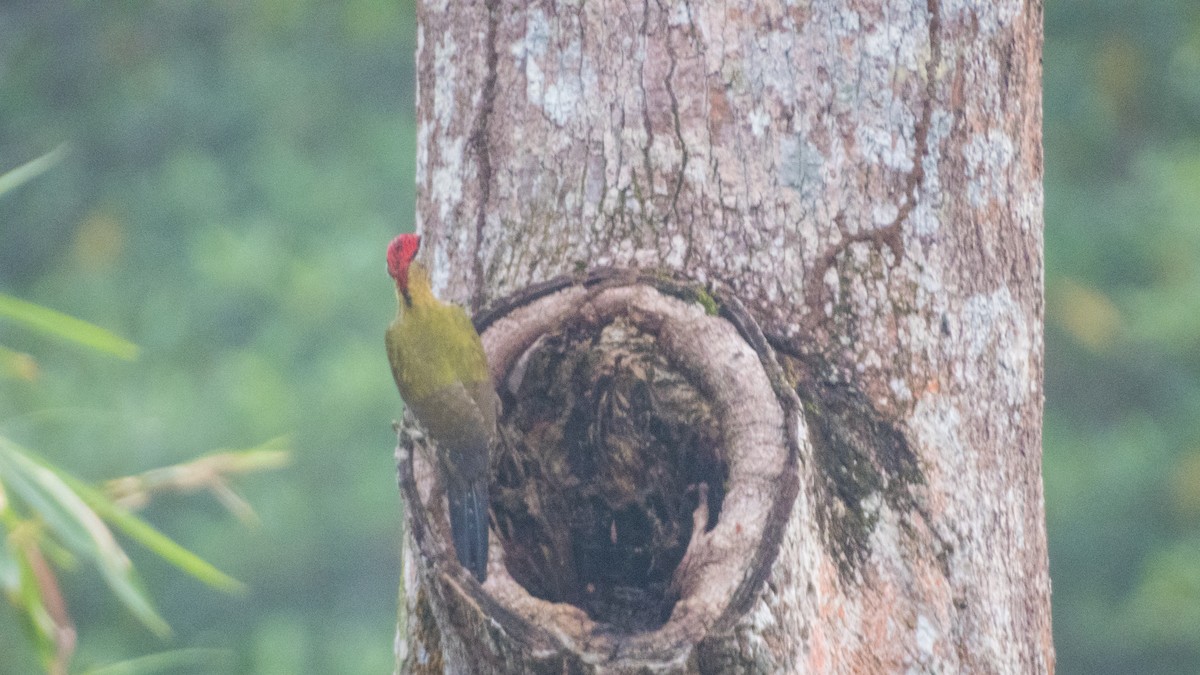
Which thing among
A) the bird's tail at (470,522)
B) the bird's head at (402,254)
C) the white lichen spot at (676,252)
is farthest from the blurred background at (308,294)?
the white lichen spot at (676,252)

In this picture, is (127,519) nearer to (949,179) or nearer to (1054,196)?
(949,179)

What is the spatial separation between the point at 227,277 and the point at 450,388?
5516 millimetres

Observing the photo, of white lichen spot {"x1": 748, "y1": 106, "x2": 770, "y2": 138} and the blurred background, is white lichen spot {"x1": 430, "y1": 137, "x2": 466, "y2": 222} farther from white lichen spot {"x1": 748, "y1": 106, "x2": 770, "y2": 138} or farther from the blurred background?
the blurred background

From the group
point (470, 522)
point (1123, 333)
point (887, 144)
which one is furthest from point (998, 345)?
point (1123, 333)

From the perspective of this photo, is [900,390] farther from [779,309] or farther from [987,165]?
[987,165]

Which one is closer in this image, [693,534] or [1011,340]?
[693,534]

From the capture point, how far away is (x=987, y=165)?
1.69 metres

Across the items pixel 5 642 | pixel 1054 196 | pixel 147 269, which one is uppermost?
pixel 147 269

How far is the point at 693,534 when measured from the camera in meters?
1.52

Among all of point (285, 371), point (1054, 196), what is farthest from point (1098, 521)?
point (285, 371)

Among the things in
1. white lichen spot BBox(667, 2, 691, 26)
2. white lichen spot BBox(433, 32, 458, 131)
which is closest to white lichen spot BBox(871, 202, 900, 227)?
white lichen spot BBox(667, 2, 691, 26)

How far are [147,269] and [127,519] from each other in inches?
240

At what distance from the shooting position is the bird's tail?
1.51 metres

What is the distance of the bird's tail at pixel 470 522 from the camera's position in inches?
59.6
